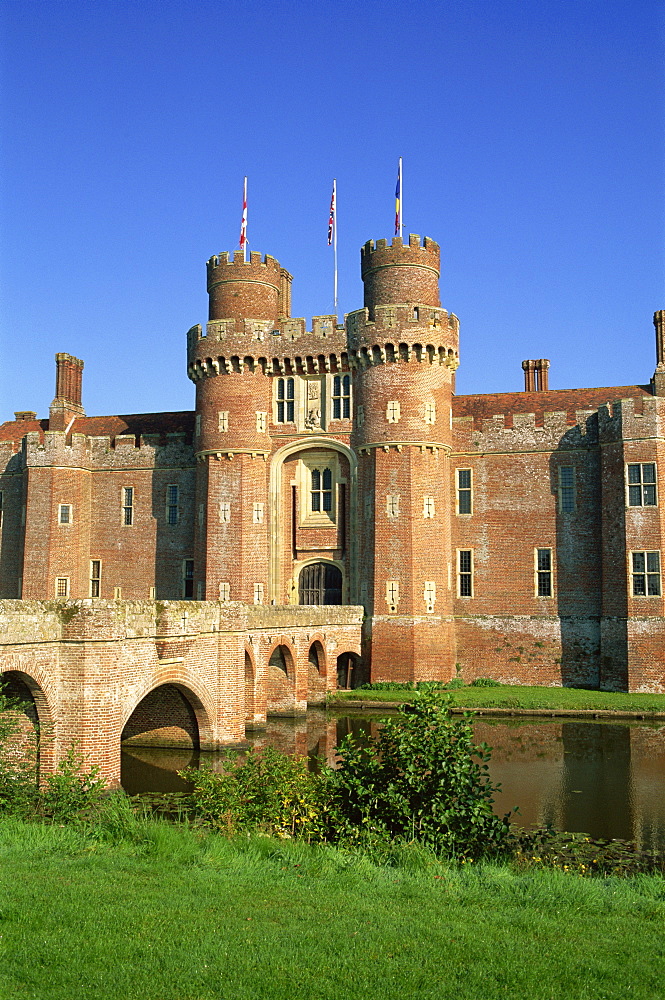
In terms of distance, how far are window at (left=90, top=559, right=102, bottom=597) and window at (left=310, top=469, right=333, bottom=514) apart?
1119 cm

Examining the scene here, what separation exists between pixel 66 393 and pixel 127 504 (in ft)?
23.6

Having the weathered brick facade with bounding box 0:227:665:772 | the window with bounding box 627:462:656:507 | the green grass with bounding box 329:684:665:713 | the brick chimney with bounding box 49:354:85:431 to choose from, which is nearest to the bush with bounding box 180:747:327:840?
the green grass with bounding box 329:684:665:713

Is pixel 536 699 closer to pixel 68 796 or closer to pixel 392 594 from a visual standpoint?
pixel 392 594

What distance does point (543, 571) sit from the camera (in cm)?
3978

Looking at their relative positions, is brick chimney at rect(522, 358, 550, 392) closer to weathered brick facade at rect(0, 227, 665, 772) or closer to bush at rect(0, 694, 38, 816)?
weathered brick facade at rect(0, 227, 665, 772)

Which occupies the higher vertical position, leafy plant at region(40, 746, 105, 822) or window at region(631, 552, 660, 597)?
window at region(631, 552, 660, 597)

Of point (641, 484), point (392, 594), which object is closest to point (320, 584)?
point (392, 594)

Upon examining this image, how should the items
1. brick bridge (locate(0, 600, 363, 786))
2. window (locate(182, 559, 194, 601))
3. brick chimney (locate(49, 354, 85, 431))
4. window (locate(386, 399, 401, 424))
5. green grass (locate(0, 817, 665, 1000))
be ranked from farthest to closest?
brick chimney (locate(49, 354, 85, 431)) < window (locate(182, 559, 194, 601)) < window (locate(386, 399, 401, 424)) < brick bridge (locate(0, 600, 363, 786)) < green grass (locate(0, 817, 665, 1000))

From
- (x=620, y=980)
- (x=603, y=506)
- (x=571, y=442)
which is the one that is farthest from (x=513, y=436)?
(x=620, y=980)

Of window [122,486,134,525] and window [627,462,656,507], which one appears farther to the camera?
window [122,486,134,525]

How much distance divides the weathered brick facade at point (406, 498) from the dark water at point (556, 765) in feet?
23.9

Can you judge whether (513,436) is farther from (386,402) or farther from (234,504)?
(234,504)

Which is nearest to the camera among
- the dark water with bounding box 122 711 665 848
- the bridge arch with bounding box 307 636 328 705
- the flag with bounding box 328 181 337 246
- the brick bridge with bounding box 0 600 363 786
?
the brick bridge with bounding box 0 600 363 786

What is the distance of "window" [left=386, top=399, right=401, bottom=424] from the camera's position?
127ft
